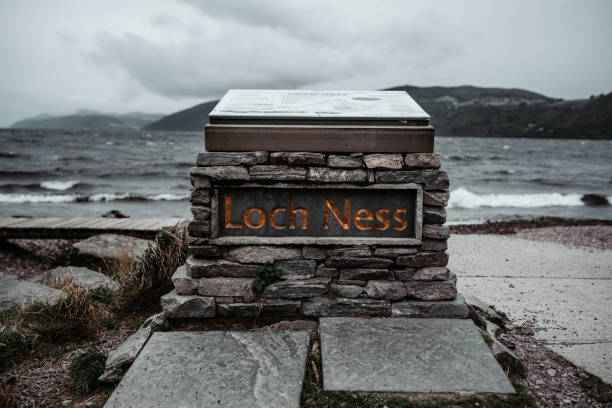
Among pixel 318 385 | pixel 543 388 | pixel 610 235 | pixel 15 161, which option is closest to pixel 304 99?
pixel 318 385

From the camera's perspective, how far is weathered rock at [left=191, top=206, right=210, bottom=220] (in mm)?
3180

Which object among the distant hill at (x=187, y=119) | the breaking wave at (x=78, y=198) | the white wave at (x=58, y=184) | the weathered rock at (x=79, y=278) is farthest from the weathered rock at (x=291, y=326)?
the distant hill at (x=187, y=119)

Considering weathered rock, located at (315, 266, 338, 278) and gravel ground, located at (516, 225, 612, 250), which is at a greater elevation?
weathered rock, located at (315, 266, 338, 278)

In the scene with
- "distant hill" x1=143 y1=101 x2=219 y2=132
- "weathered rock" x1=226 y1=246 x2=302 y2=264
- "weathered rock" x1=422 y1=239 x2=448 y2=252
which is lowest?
"weathered rock" x1=226 y1=246 x2=302 y2=264

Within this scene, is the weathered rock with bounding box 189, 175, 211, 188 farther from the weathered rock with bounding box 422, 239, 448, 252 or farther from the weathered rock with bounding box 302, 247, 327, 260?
the weathered rock with bounding box 422, 239, 448, 252

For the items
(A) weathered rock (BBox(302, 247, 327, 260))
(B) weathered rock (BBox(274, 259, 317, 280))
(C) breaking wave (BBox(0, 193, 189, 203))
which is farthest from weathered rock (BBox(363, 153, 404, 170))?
(C) breaking wave (BBox(0, 193, 189, 203))

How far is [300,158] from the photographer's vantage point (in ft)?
10.3

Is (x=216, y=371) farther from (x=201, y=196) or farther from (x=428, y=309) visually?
(x=428, y=309)

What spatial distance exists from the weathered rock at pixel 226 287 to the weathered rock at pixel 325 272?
1.75 ft

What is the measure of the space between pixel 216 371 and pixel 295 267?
98 cm

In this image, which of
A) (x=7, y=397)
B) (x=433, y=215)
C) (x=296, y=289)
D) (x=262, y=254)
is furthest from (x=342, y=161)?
(x=7, y=397)

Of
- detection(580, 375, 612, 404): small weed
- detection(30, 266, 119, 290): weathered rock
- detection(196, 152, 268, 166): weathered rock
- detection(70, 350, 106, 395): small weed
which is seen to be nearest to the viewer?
detection(580, 375, 612, 404): small weed

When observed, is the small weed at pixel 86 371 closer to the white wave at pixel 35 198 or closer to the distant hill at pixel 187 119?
the white wave at pixel 35 198

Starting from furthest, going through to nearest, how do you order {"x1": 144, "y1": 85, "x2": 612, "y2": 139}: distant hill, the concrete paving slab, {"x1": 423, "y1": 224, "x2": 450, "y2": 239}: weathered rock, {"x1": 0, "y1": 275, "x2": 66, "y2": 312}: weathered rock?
{"x1": 144, "y1": 85, "x2": 612, "y2": 139}: distant hill → the concrete paving slab → {"x1": 0, "y1": 275, "x2": 66, "y2": 312}: weathered rock → {"x1": 423, "y1": 224, "x2": 450, "y2": 239}: weathered rock
